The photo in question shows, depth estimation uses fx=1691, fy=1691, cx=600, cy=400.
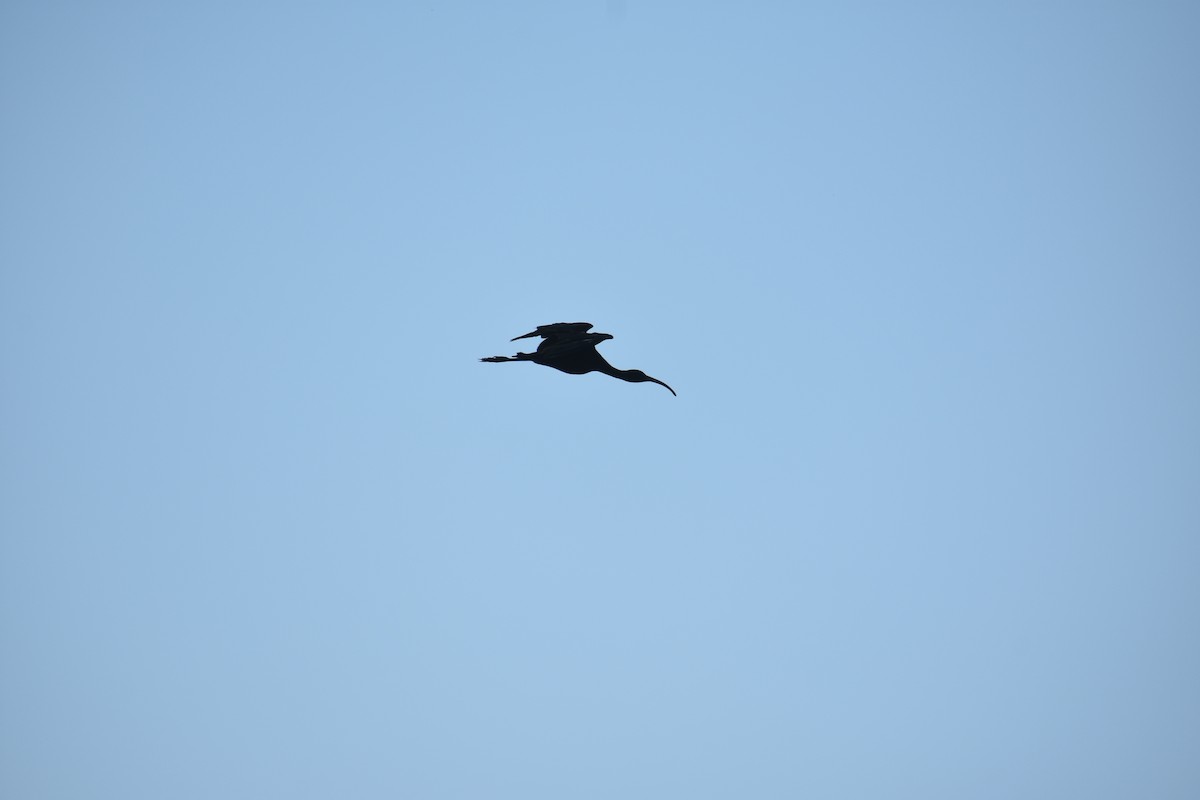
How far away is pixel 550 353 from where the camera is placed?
46125 millimetres

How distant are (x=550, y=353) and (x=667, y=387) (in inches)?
131

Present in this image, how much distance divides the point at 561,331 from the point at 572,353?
672 mm

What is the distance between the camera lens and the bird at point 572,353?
45.8m

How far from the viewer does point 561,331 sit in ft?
151

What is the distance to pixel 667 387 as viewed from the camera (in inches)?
1818

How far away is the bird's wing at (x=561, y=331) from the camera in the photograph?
4581 centimetres

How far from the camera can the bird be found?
45812 millimetres

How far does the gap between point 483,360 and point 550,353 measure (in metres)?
2.06

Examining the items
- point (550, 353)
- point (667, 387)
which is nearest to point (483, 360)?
point (550, 353)

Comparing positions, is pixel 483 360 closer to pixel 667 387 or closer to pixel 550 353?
pixel 550 353

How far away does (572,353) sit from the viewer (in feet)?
151

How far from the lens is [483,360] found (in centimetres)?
4694
